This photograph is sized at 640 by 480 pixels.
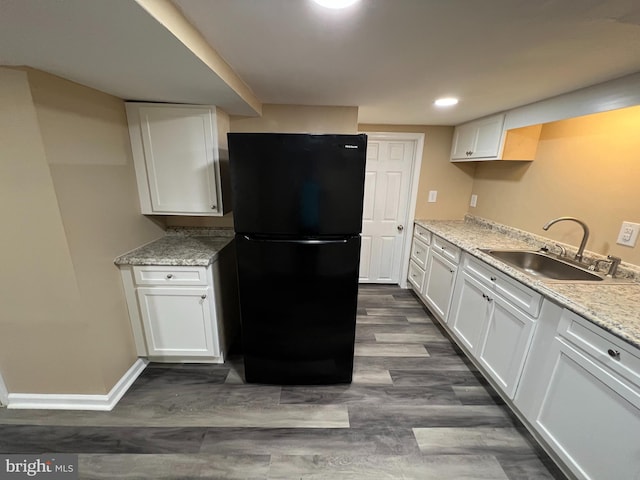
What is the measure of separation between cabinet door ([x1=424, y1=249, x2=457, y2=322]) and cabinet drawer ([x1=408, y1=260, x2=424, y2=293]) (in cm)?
13

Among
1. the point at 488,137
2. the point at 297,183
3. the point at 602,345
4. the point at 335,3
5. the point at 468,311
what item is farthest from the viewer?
the point at 488,137

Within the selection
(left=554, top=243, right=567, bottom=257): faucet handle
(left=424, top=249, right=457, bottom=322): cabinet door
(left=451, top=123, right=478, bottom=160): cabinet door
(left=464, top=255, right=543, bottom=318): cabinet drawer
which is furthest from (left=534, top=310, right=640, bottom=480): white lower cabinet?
(left=451, top=123, right=478, bottom=160): cabinet door

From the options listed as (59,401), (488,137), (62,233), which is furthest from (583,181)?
(59,401)

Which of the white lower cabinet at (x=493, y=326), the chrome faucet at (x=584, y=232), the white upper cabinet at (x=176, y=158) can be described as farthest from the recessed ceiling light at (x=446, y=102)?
the white upper cabinet at (x=176, y=158)

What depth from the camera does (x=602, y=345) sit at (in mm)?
1086

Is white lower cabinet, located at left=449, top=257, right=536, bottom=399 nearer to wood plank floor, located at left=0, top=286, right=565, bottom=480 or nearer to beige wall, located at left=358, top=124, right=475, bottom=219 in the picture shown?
wood plank floor, located at left=0, top=286, right=565, bottom=480

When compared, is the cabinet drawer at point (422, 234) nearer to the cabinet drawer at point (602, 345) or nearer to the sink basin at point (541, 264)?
the sink basin at point (541, 264)

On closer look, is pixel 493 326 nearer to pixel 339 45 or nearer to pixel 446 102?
pixel 446 102

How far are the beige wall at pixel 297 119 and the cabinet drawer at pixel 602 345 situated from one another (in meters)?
1.98

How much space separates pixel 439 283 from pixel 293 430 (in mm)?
1830

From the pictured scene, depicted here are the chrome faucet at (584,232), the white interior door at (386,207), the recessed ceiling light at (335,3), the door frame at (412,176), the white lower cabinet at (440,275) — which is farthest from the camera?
the white interior door at (386,207)

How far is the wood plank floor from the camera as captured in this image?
1.33 meters

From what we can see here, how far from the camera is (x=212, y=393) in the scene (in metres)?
1.77

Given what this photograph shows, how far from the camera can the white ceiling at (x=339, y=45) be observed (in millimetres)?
822
